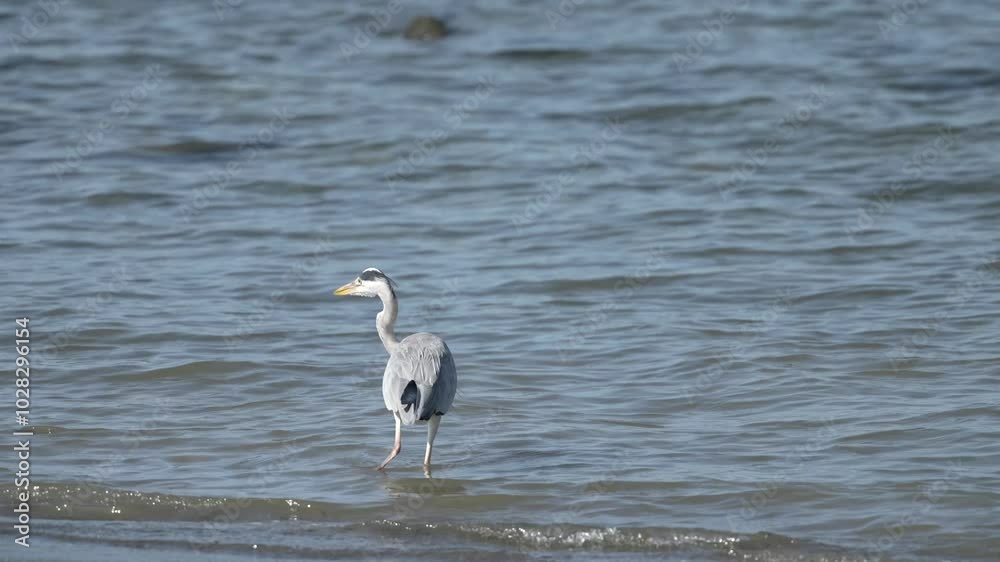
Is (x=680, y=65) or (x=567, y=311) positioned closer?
(x=567, y=311)

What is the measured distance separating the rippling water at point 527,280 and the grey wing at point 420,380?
0.42 meters

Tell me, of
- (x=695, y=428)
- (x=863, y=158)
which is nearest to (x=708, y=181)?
(x=863, y=158)

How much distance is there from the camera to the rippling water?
7.91m

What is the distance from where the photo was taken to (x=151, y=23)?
87.8 ft

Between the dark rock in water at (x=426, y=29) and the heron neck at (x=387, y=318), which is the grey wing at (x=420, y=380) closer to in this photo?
the heron neck at (x=387, y=318)

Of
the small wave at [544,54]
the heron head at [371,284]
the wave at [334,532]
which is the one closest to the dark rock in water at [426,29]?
the small wave at [544,54]

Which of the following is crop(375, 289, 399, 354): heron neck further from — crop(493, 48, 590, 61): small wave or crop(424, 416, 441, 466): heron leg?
crop(493, 48, 590, 61): small wave

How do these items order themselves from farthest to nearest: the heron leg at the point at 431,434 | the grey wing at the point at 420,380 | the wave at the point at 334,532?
1. the heron leg at the point at 431,434
2. the grey wing at the point at 420,380
3. the wave at the point at 334,532

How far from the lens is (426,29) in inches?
989

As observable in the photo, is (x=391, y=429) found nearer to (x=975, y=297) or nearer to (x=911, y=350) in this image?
(x=911, y=350)

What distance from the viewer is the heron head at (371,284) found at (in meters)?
9.43

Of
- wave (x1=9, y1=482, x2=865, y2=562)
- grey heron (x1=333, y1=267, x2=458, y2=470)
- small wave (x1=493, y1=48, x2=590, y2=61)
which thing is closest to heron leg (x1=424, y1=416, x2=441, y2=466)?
grey heron (x1=333, y1=267, x2=458, y2=470)

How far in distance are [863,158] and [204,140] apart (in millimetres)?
8475

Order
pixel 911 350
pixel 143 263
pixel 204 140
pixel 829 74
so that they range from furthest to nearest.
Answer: pixel 829 74 → pixel 204 140 → pixel 143 263 → pixel 911 350
